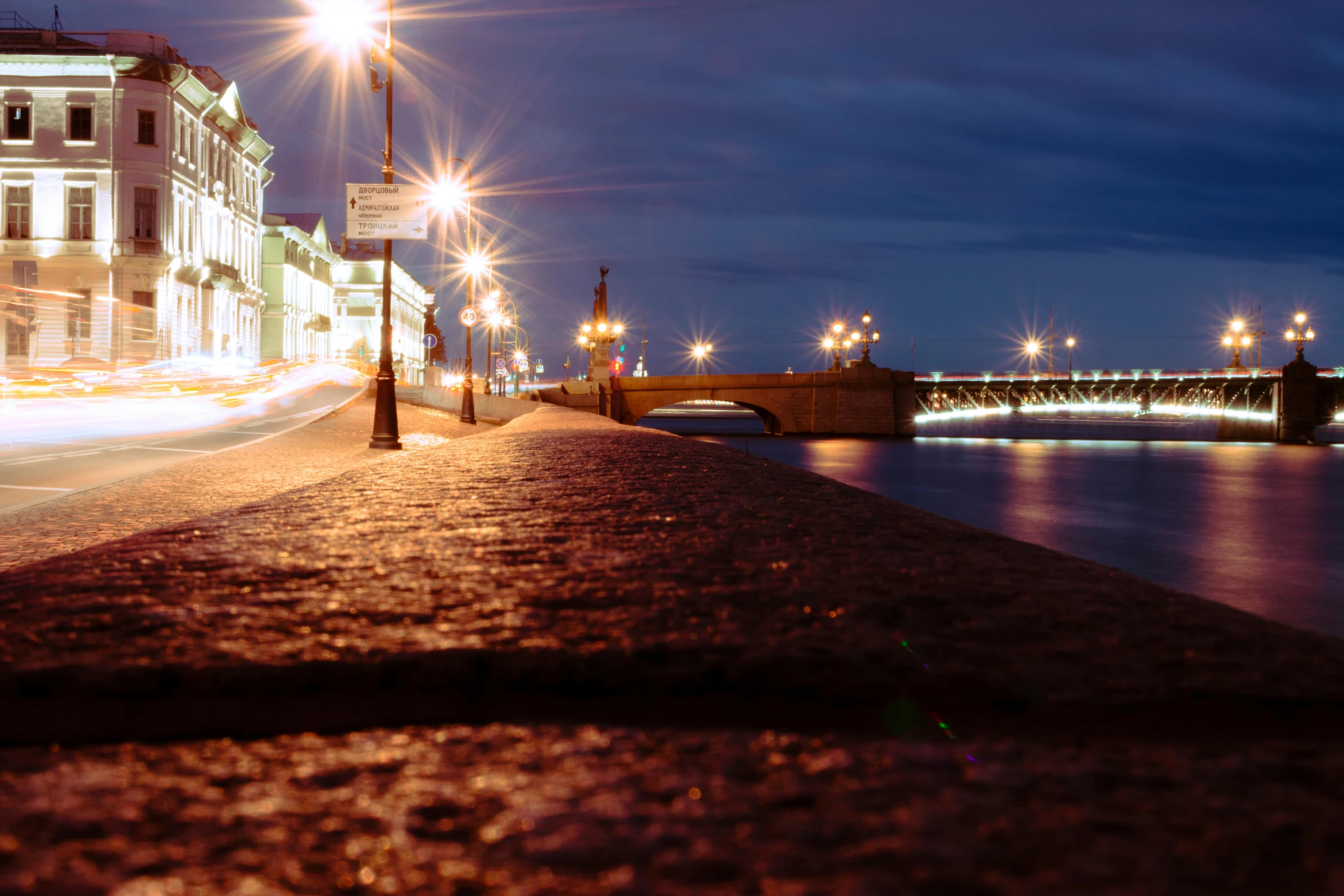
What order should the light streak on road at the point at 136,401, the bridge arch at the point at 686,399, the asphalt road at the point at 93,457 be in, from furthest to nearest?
the bridge arch at the point at 686,399, the light streak on road at the point at 136,401, the asphalt road at the point at 93,457

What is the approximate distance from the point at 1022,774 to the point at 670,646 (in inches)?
23.5

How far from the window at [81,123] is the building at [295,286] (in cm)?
2001

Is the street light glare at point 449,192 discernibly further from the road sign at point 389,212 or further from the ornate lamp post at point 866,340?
the ornate lamp post at point 866,340

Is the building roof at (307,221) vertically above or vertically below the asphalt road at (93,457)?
above

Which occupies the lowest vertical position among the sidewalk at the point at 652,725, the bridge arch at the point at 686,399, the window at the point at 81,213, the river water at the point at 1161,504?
the river water at the point at 1161,504

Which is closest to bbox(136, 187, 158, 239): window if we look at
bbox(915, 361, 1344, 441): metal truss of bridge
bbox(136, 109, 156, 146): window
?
bbox(136, 109, 156, 146): window

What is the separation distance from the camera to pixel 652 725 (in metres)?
1.30

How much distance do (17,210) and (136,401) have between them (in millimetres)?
24017

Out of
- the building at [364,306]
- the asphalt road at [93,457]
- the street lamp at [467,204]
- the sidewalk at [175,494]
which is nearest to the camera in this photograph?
the sidewalk at [175,494]

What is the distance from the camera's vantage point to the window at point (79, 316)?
42812 mm

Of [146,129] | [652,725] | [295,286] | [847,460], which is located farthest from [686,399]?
[652,725]

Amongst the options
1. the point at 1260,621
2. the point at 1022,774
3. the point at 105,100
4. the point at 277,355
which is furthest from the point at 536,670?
the point at 277,355

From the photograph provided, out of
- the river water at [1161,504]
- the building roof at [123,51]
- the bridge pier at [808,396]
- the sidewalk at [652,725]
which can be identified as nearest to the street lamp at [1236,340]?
the river water at [1161,504]

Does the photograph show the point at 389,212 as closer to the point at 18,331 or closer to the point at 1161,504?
the point at 1161,504
